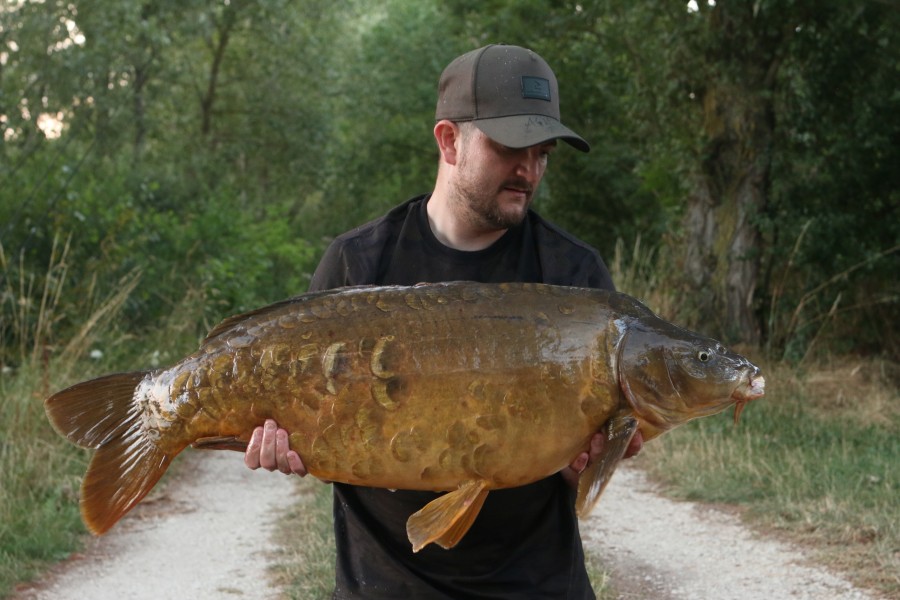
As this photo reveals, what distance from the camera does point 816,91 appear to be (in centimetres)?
1102

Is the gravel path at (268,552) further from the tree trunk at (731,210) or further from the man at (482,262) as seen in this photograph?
the tree trunk at (731,210)

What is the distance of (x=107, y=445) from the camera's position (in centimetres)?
269

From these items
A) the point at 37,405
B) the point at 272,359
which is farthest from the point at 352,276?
the point at 37,405

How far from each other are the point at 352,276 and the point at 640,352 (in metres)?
0.81

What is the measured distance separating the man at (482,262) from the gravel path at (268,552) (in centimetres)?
243

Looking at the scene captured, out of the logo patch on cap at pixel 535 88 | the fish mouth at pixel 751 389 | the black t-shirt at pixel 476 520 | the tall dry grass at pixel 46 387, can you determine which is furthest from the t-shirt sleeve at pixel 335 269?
the tall dry grass at pixel 46 387

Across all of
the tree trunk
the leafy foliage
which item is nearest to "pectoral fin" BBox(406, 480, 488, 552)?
the leafy foliage

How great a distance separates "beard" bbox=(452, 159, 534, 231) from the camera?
2.80 meters

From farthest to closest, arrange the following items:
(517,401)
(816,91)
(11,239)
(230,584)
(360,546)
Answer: (816,91) < (11,239) < (230,584) < (360,546) < (517,401)

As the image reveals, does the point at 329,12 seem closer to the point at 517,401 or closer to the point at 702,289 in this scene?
the point at 702,289

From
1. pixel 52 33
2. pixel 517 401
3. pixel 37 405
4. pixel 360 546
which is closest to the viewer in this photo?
pixel 517 401

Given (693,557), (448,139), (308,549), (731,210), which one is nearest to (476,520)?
(448,139)

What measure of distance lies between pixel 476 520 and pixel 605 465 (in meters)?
0.46

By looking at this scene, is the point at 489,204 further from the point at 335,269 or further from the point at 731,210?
the point at 731,210
